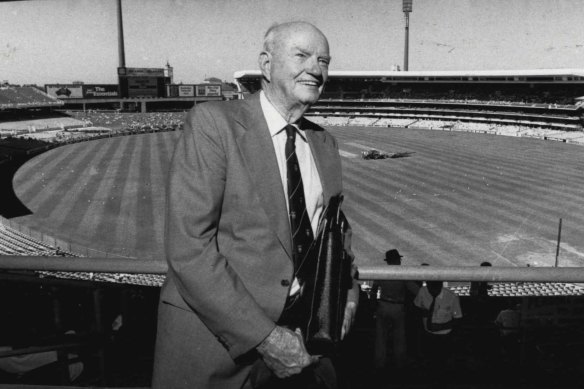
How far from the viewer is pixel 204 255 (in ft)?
6.33

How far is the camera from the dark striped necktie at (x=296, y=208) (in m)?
2.19

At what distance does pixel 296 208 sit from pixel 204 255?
0.49m

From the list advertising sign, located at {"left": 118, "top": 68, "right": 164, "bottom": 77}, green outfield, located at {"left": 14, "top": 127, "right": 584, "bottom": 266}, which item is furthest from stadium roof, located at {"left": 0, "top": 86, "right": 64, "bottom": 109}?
green outfield, located at {"left": 14, "top": 127, "right": 584, "bottom": 266}

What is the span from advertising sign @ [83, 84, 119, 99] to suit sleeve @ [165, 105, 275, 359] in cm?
10489

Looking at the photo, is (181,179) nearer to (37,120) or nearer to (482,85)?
(37,120)

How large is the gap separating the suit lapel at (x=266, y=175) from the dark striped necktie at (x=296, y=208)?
2.1 inches

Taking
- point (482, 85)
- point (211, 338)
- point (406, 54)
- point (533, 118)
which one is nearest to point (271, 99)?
point (211, 338)

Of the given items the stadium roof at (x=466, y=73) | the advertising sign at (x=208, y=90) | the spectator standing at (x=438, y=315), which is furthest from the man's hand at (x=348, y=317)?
the advertising sign at (x=208, y=90)

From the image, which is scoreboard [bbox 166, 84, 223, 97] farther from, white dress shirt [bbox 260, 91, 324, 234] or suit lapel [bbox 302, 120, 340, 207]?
white dress shirt [bbox 260, 91, 324, 234]

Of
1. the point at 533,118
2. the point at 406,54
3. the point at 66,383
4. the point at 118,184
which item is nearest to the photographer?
the point at 66,383

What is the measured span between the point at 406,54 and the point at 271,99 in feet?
362

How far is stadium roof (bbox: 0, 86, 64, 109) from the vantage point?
72062mm

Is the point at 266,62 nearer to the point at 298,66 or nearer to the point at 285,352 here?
the point at 298,66

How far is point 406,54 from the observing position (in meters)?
106
